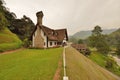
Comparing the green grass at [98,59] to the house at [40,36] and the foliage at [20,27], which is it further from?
the foliage at [20,27]

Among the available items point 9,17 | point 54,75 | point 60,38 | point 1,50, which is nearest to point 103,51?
point 60,38

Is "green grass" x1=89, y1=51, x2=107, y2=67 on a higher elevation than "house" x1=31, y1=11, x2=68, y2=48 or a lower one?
lower

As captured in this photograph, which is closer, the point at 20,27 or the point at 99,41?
the point at 20,27

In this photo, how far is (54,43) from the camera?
47.6 m

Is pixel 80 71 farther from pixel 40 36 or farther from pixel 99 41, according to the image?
pixel 99 41

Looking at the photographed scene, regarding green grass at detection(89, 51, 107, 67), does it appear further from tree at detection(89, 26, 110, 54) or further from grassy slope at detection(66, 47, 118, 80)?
grassy slope at detection(66, 47, 118, 80)

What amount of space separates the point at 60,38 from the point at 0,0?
109 ft

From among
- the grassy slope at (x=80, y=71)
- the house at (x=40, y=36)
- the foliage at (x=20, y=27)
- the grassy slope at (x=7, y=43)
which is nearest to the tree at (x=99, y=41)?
the foliage at (x=20, y=27)

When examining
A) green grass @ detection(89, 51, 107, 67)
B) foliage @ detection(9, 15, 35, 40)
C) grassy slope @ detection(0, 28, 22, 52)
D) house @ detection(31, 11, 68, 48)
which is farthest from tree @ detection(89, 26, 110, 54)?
grassy slope @ detection(0, 28, 22, 52)

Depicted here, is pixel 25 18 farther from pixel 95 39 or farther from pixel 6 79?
pixel 6 79

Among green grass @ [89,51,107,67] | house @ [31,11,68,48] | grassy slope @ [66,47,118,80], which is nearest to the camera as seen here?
grassy slope @ [66,47,118,80]

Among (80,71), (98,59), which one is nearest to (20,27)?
(98,59)

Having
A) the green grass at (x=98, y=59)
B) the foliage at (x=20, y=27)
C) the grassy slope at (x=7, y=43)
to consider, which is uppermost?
the foliage at (x=20, y=27)

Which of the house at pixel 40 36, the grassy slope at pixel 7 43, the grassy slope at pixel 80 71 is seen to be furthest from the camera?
the house at pixel 40 36
